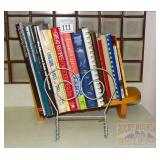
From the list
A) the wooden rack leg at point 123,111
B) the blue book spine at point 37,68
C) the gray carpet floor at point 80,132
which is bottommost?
the gray carpet floor at point 80,132

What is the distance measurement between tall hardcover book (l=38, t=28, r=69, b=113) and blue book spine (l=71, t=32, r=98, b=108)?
0.07m

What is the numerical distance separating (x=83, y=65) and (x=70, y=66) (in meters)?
0.04

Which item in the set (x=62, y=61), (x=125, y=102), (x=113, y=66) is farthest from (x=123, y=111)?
(x=62, y=61)

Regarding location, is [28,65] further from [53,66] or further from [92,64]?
[92,64]

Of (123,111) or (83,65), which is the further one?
(123,111)

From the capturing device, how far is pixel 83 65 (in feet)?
2.85

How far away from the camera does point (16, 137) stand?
0.82 metres

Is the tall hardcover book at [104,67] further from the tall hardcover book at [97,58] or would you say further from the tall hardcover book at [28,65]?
the tall hardcover book at [28,65]

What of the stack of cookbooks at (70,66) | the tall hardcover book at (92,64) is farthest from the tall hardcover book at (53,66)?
the tall hardcover book at (92,64)

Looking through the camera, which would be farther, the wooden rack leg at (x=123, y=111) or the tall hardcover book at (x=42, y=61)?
the wooden rack leg at (x=123, y=111)

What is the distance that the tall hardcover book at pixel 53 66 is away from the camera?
2.76ft

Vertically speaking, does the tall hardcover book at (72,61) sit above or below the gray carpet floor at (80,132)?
above

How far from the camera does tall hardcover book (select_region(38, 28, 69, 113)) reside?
33.1 inches

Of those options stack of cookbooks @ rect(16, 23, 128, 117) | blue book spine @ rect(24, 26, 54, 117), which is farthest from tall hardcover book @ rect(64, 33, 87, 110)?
blue book spine @ rect(24, 26, 54, 117)
